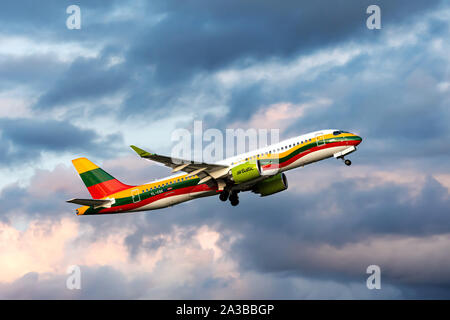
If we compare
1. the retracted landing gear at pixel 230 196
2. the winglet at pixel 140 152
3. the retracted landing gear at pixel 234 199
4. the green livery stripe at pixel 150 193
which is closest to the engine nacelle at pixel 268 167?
the retracted landing gear at pixel 230 196

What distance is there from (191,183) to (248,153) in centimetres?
808

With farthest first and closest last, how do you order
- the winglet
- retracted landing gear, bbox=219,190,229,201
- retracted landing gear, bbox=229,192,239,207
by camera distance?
retracted landing gear, bbox=229,192,239,207
retracted landing gear, bbox=219,190,229,201
the winglet

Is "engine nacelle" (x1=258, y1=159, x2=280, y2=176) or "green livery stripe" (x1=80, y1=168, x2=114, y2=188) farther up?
"green livery stripe" (x1=80, y1=168, x2=114, y2=188)

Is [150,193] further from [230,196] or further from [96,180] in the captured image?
[230,196]

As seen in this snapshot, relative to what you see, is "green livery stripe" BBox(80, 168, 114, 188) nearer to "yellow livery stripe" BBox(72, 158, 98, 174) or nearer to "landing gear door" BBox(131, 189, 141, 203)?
"yellow livery stripe" BBox(72, 158, 98, 174)

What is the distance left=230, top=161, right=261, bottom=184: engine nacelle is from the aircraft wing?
175 centimetres

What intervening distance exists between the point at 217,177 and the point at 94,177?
2022 cm

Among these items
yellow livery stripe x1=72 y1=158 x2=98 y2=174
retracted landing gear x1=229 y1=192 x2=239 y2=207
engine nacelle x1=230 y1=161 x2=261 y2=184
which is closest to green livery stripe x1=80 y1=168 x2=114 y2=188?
yellow livery stripe x1=72 y1=158 x2=98 y2=174

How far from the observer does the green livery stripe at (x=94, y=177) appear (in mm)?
74312

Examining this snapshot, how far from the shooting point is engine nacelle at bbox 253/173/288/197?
70.3m

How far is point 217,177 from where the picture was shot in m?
63.6
